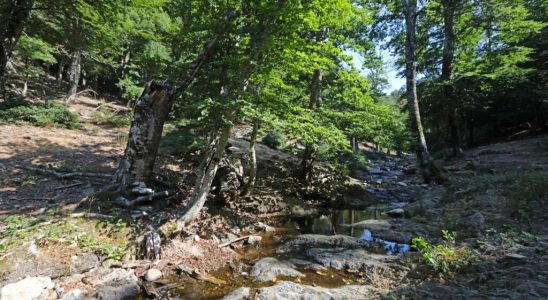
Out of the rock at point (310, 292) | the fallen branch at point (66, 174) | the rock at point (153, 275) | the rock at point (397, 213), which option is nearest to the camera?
the rock at point (310, 292)

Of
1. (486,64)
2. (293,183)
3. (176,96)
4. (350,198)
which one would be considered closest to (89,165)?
(176,96)

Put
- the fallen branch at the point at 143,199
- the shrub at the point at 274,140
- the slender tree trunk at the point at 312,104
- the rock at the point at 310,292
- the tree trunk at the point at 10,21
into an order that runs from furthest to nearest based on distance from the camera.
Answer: the shrub at the point at 274,140, the slender tree trunk at the point at 312,104, the tree trunk at the point at 10,21, the fallen branch at the point at 143,199, the rock at the point at 310,292

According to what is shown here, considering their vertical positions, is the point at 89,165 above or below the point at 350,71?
below

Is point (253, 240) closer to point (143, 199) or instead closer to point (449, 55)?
point (143, 199)

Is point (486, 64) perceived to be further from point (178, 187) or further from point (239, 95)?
point (178, 187)

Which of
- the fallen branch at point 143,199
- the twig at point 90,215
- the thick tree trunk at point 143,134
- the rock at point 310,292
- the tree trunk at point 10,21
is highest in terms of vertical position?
the tree trunk at point 10,21

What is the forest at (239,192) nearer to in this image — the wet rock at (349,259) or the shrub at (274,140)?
the wet rock at (349,259)

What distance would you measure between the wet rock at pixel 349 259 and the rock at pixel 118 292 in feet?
11.3

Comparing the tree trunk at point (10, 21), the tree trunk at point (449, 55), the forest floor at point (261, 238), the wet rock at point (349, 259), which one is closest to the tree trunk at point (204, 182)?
the forest floor at point (261, 238)

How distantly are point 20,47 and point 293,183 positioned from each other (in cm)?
1376

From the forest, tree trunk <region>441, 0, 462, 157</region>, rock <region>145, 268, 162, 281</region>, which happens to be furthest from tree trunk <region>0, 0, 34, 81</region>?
tree trunk <region>441, 0, 462, 157</region>

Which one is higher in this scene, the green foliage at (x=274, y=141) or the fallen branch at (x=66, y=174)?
the green foliage at (x=274, y=141)

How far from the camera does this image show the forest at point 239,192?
5344mm

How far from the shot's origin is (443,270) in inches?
209
